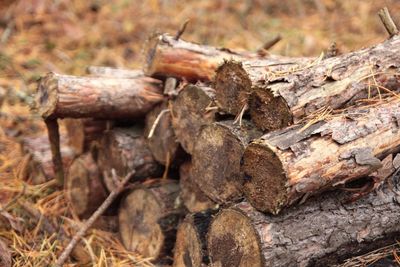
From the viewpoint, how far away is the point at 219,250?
2.53 metres

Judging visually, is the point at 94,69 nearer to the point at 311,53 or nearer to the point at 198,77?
the point at 198,77

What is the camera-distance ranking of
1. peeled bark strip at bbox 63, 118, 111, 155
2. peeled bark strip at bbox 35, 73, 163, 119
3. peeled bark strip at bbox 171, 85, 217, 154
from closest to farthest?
peeled bark strip at bbox 171, 85, 217, 154, peeled bark strip at bbox 35, 73, 163, 119, peeled bark strip at bbox 63, 118, 111, 155

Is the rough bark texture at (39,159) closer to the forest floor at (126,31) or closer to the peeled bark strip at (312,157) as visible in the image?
the forest floor at (126,31)

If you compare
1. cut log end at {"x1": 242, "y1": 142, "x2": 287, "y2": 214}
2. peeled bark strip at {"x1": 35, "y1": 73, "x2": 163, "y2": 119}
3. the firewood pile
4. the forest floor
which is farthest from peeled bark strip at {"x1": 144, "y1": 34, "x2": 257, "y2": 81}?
the forest floor

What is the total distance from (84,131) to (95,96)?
477mm

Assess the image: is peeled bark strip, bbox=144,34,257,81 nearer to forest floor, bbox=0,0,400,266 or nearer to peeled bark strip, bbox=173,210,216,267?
peeled bark strip, bbox=173,210,216,267

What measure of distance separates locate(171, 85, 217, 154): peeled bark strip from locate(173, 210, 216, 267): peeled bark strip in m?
0.42

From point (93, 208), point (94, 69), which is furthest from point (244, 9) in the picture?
point (93, 208)

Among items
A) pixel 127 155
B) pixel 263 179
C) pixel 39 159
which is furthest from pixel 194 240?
pixel 39 159

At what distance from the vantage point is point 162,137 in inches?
128

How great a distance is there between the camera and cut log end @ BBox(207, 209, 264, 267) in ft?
7.61

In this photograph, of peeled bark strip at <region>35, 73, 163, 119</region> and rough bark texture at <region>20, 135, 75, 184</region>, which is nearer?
peeled bark strip at <region>35, 73, 163, 119</region>

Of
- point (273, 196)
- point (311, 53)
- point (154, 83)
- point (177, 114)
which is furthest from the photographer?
point (311, 53)

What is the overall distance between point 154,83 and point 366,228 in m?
1.62
